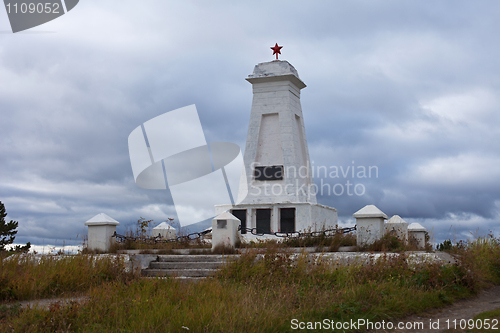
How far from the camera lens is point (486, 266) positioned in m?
11.7

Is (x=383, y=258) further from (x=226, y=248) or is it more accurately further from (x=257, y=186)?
(x=257, y=186)

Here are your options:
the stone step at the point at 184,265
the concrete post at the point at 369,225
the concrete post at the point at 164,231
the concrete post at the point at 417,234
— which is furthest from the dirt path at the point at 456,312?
the concrete post at the point at 164,231

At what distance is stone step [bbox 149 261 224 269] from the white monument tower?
7457 millimetres

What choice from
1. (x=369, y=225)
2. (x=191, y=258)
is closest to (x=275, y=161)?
(x=369, y=225)

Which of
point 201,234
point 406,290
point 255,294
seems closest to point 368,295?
point 406,290

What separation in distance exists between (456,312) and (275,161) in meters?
13.1

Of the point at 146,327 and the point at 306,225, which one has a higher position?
the point at 306,225

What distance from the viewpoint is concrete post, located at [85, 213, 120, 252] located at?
14758 millimetres

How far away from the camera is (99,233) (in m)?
14.8

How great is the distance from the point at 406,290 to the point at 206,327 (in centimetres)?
449

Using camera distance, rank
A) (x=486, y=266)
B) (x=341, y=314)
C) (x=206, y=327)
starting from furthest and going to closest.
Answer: (x=486, y=266) < (x=341, y=314) < (x=206, y=327)

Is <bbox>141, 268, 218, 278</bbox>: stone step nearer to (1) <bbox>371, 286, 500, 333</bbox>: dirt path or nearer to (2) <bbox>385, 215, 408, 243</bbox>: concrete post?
(1) <bbox>371, 286, 500, 333</bbox>: dirt path

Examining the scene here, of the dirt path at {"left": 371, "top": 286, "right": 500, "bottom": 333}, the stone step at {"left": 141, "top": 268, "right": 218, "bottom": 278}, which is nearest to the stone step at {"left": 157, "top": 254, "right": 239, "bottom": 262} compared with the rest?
the stone step at {"left": 141, "top": 268, "right": 218, "bottom": 278}

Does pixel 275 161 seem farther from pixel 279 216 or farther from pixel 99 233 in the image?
pixel 99 233
